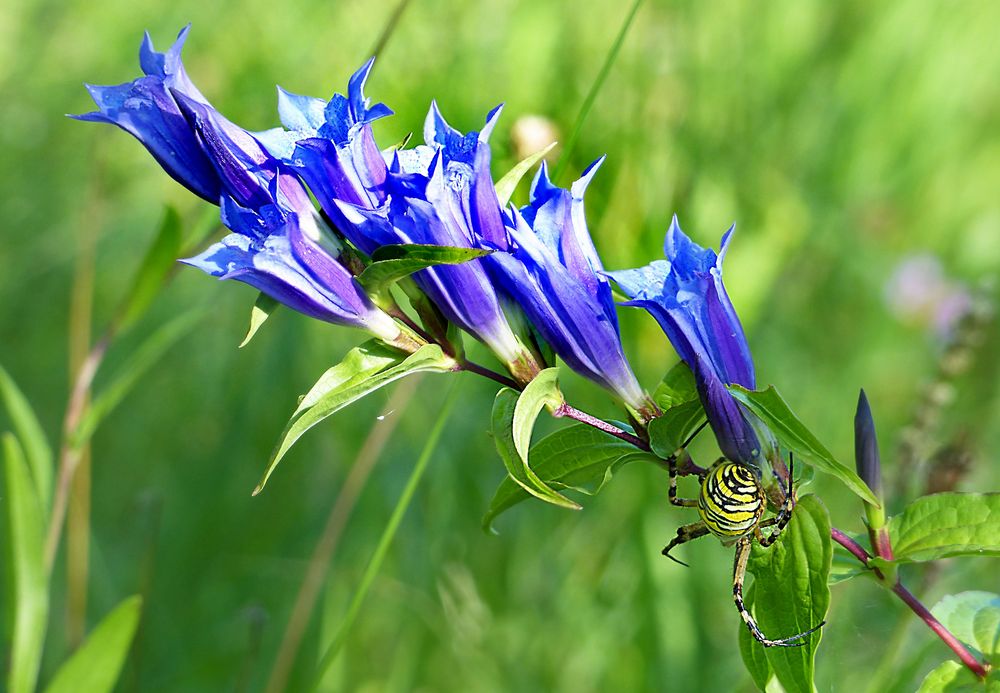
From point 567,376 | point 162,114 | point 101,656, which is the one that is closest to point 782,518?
point 162,114

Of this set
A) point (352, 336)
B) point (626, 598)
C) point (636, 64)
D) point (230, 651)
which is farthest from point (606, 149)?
point (230, 651)

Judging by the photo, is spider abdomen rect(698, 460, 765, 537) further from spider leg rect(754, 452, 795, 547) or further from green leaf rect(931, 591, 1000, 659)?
green leaf rect(931, 591, 1000, 659)

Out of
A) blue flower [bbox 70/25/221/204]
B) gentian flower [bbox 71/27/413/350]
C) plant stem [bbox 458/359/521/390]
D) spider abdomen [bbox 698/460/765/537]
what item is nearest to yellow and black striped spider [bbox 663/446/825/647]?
spider abdomen [bbox 698/460/765/537]

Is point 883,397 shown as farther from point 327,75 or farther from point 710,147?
point 327,75

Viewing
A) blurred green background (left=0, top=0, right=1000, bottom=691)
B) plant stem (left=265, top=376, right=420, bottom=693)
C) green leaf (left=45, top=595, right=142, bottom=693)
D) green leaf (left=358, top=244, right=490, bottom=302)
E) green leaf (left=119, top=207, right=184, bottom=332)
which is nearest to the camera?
green leaf (left=358, top=244, right=490, bottom=302)

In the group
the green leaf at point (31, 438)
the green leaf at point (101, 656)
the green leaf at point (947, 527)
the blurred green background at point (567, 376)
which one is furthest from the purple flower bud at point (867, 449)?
the green leaf at point (31, 438)

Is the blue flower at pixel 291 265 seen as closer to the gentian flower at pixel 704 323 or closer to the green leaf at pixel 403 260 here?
the green leaf at pixel 403 260

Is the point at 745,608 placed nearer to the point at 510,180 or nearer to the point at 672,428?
the point at 672,428
